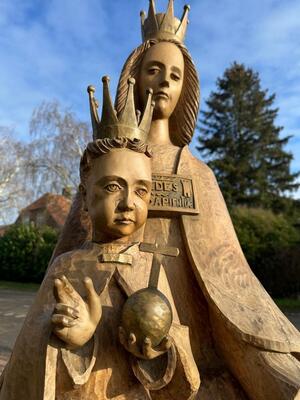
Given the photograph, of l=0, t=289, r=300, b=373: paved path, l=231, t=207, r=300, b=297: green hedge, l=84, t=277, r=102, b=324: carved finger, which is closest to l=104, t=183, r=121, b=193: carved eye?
l=84, t=277, r=102, b=324: carved finger

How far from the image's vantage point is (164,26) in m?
2.77

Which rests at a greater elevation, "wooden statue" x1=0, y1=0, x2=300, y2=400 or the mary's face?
the mary's face

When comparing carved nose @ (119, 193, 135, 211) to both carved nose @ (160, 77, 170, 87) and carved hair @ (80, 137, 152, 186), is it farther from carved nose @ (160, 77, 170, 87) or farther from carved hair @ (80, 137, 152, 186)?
carved nose @ (160, 77, 170, 87)

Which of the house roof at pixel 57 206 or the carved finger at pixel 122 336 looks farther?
the house roof at pixel 57 206

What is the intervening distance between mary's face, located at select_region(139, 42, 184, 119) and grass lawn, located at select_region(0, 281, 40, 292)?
14.3 m

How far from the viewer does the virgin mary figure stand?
1.98 meters

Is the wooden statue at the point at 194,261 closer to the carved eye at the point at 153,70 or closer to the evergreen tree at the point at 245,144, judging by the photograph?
the carved eye at the point at 153,70

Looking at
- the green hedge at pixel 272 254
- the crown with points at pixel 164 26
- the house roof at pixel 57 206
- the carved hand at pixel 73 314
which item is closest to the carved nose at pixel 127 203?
A: the carved hand at pixel 73 314

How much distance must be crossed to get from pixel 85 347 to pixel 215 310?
0.69 m

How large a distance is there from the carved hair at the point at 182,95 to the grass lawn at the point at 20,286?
46.3ft

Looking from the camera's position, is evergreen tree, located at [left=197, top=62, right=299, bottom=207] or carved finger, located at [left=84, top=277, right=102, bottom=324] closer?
carved finger, located at [left=84, top=277, right=102, bottom=324]

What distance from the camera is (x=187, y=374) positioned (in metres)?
1.73

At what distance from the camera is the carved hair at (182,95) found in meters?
2.72

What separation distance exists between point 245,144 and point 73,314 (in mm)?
23832
